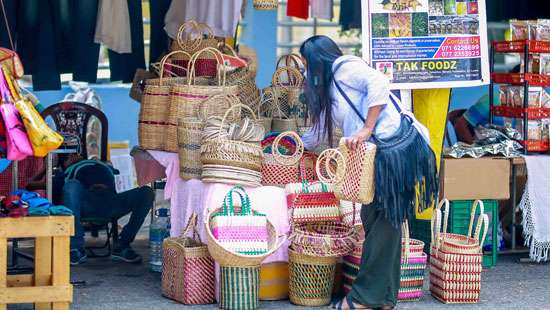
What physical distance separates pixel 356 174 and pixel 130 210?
2673mm

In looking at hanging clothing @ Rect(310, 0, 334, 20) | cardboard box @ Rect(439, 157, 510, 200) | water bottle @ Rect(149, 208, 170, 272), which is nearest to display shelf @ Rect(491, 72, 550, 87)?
cardboard box @ Rect(439, 157, 510, 200)

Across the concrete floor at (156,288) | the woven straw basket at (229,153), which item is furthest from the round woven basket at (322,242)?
the woven straw basket at (229,153)

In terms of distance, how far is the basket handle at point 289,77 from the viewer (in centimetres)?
836

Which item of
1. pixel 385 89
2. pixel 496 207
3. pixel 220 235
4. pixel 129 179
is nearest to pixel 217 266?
pixel 220 235

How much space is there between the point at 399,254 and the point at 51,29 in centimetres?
411

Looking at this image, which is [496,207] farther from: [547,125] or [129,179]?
[129,179]

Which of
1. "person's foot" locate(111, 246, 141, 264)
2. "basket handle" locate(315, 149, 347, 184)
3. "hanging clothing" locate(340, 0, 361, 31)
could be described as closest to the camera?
"basket handle" locate(315, 149, 347, 184)

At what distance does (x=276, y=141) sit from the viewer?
718 cm

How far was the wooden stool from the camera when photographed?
20.1 feet

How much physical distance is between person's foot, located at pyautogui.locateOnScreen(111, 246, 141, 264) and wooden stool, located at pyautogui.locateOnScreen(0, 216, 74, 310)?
84.3 inches

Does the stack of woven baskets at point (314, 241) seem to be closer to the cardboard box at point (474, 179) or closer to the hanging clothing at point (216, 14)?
the cardboard box at point (474, 179)

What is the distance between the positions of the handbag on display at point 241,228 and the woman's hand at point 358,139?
2.65ft

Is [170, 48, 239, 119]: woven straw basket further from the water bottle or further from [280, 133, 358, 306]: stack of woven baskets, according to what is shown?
the water bottle

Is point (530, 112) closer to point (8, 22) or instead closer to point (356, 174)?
point (356, 174)
